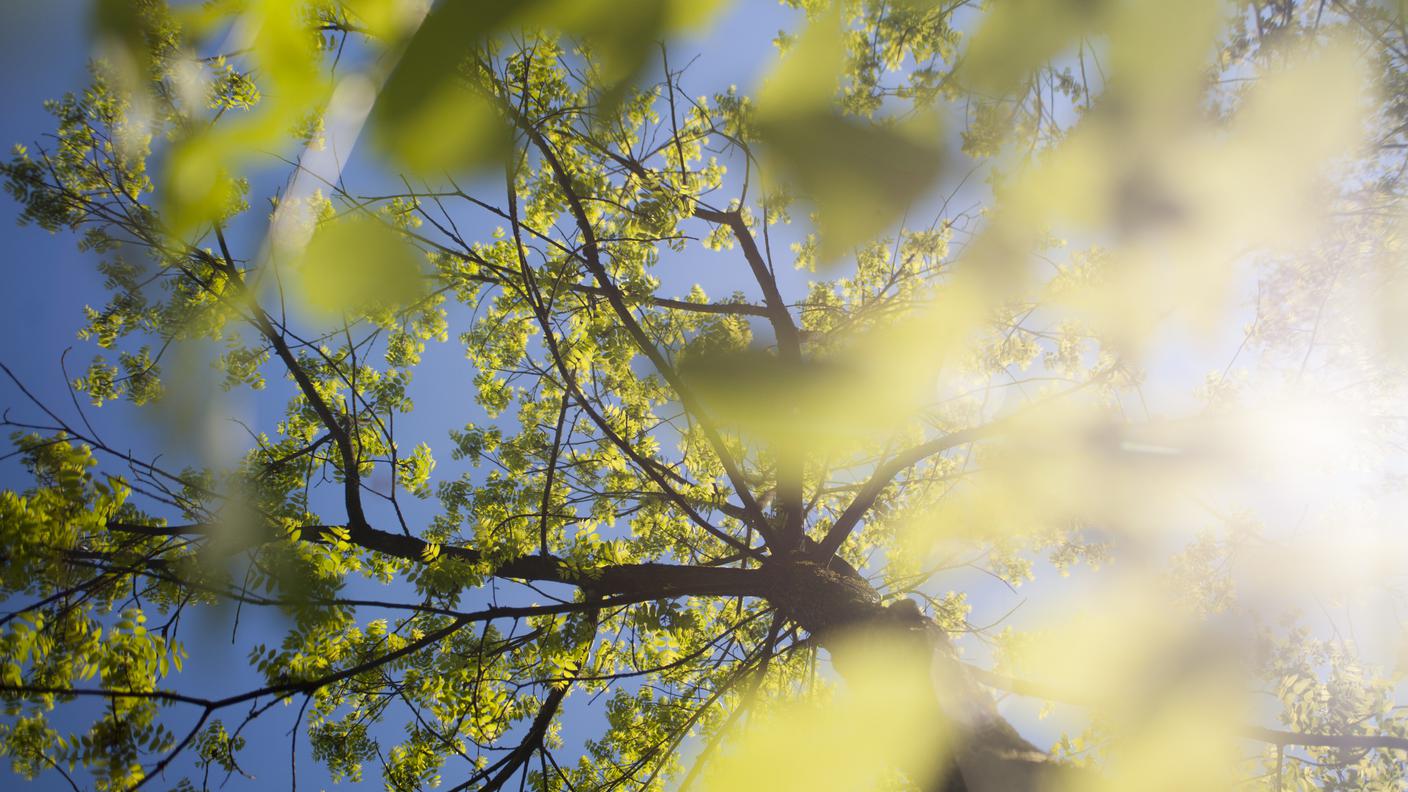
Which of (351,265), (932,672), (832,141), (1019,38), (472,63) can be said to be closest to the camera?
(472,63)

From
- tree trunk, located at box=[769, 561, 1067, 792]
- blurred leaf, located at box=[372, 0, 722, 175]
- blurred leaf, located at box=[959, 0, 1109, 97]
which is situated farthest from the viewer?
blurred leaf, located at box=[959, 0, 1109, 97]

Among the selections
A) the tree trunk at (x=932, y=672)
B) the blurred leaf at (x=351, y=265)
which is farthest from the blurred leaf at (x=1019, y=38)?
the blurred leaf at (x=351, y=265)

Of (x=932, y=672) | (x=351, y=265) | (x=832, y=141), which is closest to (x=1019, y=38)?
(x=832, y=141)

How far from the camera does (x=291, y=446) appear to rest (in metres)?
4.65

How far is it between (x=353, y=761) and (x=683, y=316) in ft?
15.2

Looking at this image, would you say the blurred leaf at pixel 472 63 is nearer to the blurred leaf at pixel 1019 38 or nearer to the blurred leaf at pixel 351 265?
the blurred leaf at pixel 351 265

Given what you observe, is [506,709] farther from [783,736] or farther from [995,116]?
[995,116]

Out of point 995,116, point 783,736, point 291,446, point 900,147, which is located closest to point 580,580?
point 783,736

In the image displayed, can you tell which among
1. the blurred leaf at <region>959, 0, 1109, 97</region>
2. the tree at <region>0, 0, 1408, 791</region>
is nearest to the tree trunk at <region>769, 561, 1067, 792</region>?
the tree at <region>0, 0, 1408, 791</region>

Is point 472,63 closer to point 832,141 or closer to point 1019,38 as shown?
point 832,141

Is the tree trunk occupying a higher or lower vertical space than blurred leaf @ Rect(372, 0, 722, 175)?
lower

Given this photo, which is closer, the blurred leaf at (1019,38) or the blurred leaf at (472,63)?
the blurred leaf at (472,63)

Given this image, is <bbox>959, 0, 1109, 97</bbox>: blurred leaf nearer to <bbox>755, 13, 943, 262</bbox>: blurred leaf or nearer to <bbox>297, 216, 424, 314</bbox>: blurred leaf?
<bbox>755, 13, 943, 262</bbox>: blurred leaf

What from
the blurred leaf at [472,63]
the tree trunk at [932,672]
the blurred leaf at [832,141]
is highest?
the blurred leaf at [832,141]
